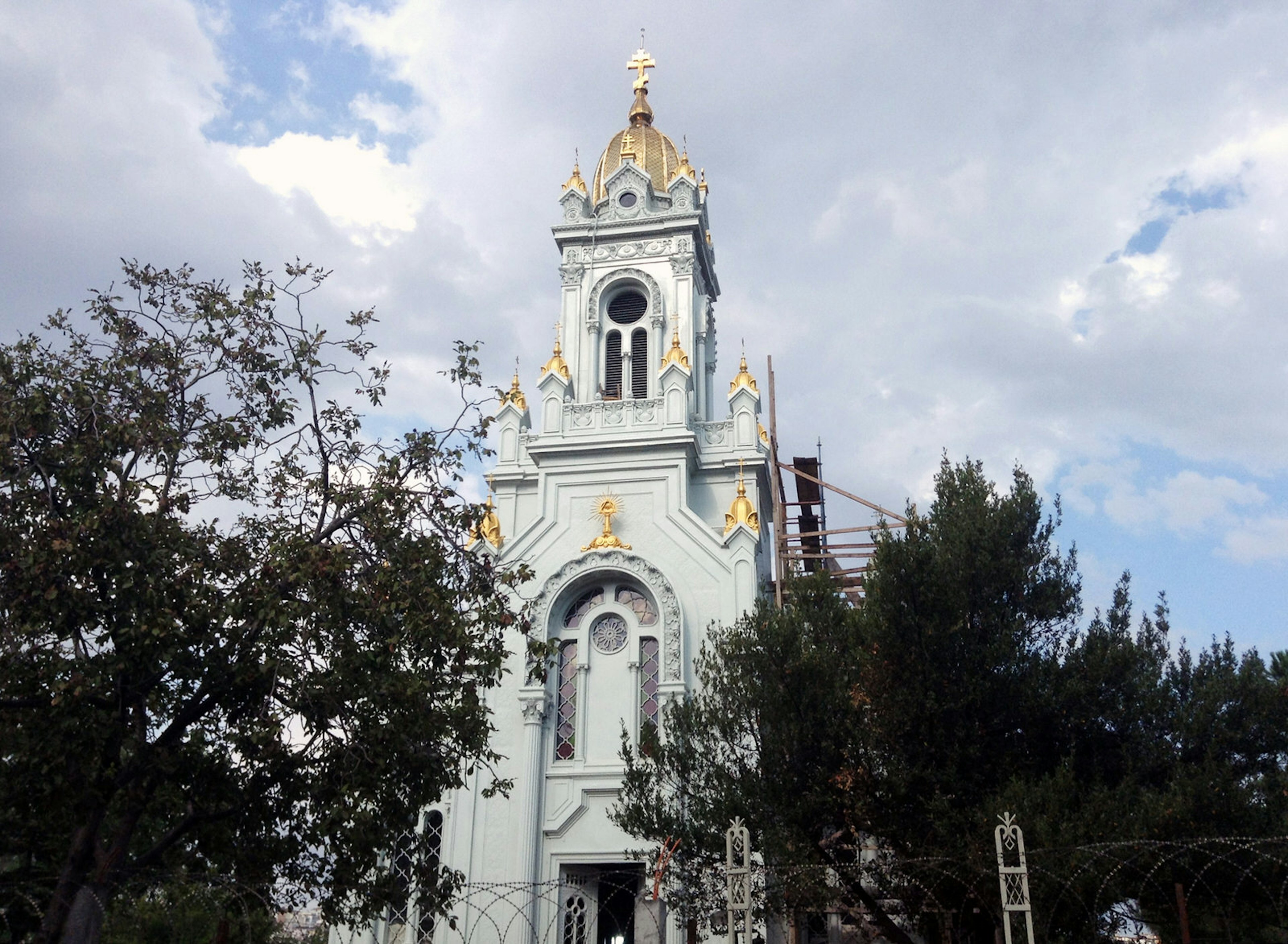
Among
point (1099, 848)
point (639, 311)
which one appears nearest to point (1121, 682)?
point (1099, 848)

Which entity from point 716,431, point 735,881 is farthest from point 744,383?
point 735,881

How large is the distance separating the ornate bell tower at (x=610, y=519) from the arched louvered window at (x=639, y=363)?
2.2 inches

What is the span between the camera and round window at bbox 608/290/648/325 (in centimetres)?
3503

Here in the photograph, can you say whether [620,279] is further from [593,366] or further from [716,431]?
[716,431]

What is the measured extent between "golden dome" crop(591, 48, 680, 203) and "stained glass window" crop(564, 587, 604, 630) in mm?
13886

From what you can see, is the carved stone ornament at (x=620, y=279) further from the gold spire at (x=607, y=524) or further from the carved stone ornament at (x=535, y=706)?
the carved stone ornament at (x=535, y=706)

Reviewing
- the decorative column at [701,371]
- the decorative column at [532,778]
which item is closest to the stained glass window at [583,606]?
the decorative column at [532,778]

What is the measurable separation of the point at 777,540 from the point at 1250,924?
14.7 m

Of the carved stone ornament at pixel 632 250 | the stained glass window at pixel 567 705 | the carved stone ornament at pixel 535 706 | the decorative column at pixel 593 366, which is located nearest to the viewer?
the carved stone ornament at pixel 535 706

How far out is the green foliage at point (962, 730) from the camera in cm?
1741

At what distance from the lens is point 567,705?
2842cm

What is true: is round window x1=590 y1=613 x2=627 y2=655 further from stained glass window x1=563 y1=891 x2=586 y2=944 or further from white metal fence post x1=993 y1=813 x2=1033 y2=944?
white metal fence post x1=993 y1=813 x2=1033 y2=944

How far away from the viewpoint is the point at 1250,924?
65.1 ft

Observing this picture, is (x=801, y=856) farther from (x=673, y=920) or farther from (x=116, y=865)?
(x=116, y=865)
